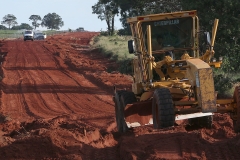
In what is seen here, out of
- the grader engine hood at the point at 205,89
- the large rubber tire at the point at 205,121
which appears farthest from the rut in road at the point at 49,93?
the grader engine hood at the point at 205,89

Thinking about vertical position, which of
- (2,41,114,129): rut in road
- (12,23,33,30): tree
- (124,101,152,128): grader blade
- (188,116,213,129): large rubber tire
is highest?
(12,23,33,30): tree

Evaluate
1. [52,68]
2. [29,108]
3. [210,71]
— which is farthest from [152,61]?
[52,68]

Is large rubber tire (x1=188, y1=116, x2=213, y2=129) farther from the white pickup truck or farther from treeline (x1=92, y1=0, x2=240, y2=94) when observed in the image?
the white pickup truck

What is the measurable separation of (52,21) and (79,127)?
143m

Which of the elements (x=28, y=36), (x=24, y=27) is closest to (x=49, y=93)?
(x=28, y=36)

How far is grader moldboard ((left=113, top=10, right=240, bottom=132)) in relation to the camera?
10.2 meters

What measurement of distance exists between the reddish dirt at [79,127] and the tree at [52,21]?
12452cm

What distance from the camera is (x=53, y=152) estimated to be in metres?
9.88

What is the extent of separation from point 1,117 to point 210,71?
873 centimetres

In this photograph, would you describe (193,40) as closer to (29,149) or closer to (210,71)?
(210,71)

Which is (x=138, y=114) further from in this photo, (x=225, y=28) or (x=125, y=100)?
(x=225, y=28)

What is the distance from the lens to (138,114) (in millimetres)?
11609

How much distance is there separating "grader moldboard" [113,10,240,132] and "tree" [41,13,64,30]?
143 meters

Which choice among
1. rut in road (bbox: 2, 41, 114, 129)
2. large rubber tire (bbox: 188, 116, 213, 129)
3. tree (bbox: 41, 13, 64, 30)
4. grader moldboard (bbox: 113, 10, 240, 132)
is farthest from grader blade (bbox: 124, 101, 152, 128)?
tree (bbox: 41, 13, 64, 30)
